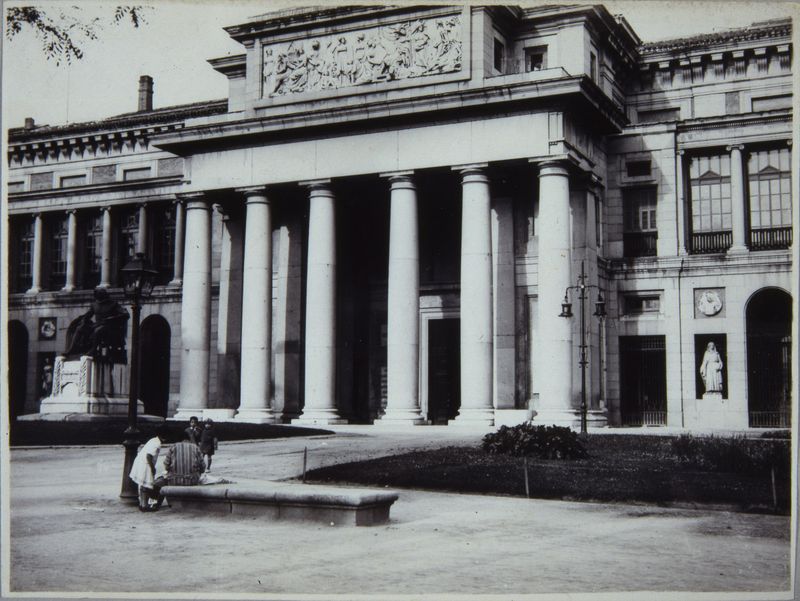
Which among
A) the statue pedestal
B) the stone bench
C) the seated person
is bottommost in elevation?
the stone bench

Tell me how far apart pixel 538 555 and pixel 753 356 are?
96.1 ft

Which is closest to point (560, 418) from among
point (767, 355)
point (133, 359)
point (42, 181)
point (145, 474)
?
point (767, 355)

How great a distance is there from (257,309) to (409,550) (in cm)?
Answer: 2924

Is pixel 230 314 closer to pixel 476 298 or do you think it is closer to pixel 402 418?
pixel 402 418

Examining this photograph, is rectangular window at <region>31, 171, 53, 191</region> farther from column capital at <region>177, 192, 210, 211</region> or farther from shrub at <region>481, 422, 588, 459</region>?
shrub at <region>481, 422, 588, 459</region>

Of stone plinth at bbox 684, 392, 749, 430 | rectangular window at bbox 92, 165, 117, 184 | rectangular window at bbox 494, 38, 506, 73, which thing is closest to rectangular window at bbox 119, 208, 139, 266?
rectangular window at bbox 92, 165, 117, 184

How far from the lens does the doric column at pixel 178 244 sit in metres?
54.9

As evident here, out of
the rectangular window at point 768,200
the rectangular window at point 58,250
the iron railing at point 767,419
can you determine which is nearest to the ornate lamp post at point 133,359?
the iron railing at point 767,419

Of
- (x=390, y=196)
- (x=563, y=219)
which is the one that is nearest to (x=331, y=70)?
(x=390, y=196)

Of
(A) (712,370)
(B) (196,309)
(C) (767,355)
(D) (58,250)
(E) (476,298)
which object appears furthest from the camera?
(D) (58,250)

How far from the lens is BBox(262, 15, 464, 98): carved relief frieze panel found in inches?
1602

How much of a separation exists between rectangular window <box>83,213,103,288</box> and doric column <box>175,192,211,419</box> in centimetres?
1236

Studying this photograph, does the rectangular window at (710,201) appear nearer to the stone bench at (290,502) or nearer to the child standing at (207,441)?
the child standing at (207,441)

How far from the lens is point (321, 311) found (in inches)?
1671
